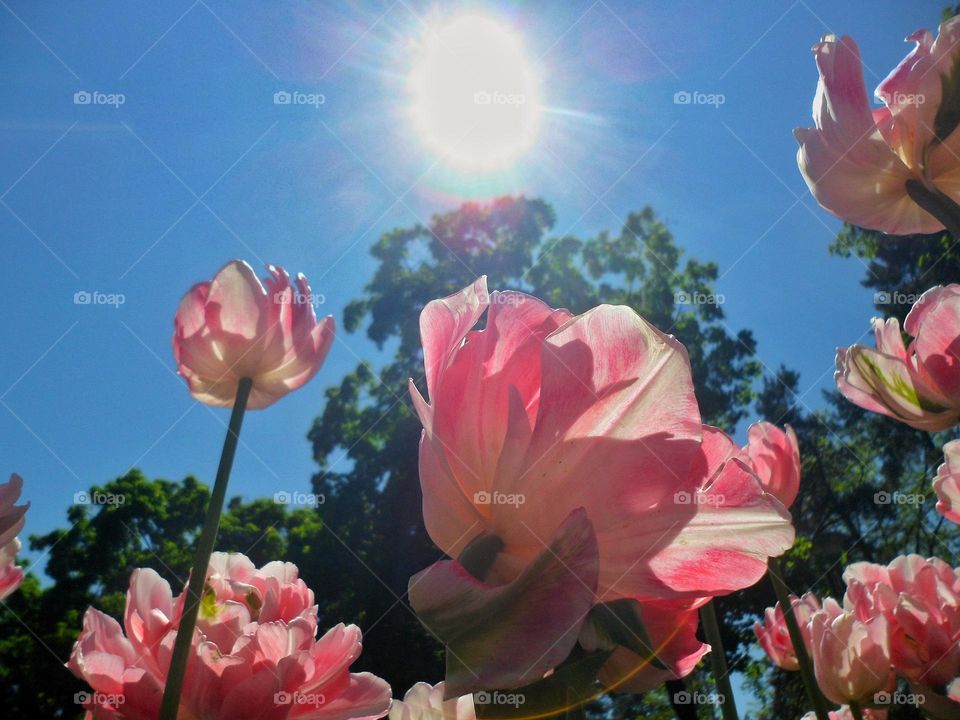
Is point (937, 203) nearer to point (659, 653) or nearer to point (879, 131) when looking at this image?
point (879, 131)

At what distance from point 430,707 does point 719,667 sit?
454 millimetres

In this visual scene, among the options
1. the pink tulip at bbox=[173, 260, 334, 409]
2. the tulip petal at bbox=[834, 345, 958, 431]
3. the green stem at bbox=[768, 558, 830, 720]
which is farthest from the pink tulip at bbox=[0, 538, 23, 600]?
the tulip petal at bbox=[834, 345, 958, 431]

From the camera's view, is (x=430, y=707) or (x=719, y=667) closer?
(x=430, y=707)

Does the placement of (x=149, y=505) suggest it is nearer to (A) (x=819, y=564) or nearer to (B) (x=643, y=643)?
(A) (x=819, y=564)

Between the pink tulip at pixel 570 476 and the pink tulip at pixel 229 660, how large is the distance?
0.55 metres

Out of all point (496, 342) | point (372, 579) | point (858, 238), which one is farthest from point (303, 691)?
point (858, 238)

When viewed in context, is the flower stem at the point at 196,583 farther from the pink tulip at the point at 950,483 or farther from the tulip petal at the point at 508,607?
the pink tulip at the point at 950,483

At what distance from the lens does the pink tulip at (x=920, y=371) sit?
1.02 metres

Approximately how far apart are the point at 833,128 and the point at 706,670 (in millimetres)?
9809

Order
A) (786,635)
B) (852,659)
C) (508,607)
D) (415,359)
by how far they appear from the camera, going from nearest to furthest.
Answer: (508,607), (852,659), (786,635), (415,359)

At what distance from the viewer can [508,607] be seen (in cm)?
40

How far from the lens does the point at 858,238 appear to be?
11.4 m

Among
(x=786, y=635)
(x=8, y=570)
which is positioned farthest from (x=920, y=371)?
(x=8, y=570)

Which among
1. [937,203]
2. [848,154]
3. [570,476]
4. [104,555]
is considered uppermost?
[104,555]
